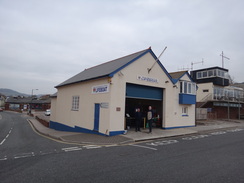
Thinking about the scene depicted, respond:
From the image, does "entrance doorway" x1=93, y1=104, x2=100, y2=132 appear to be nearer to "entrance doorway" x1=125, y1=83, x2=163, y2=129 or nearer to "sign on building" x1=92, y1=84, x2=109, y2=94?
"sign on building" x1=92, y1=84, x2=109, y2=94

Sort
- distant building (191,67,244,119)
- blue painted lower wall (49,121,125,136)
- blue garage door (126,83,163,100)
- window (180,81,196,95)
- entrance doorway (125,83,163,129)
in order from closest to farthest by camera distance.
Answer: blue painted lower wall (49,121,125,136)
blue garage door (126,83,163,100)
entrance doorway (125,83,163,129)
window (180,81,196,95)
distant building (191,67,244,119)

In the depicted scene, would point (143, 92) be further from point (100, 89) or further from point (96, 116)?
point (96, 116)

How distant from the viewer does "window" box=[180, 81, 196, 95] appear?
54.5ft

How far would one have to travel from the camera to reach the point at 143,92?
13.9 metres

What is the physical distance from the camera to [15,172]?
5184 mm

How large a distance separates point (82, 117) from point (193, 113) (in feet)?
35.6

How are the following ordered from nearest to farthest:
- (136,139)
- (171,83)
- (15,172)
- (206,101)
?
(15,172) → (136,139) → (171,83) → (206,101)

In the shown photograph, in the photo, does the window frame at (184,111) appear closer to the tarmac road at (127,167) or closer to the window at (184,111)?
the window at (184,111)

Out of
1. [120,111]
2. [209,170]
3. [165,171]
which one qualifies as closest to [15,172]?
[165,171]

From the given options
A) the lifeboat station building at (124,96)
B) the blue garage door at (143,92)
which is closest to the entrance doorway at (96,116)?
the lifeboat station building at (124,96)

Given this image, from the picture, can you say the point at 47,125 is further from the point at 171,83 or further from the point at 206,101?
the point at 206,101

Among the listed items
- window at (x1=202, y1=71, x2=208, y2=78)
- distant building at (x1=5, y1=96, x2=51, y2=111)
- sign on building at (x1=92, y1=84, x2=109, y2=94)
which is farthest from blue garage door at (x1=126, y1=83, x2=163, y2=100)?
distant building at (x1=5, y1=96, x2=51, y2=111)

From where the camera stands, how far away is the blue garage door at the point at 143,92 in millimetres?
13121

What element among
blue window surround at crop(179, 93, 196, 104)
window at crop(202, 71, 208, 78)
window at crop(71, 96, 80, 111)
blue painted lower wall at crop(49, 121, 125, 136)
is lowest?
blue painted lower wall at crop(49, 121, 125, 136)
